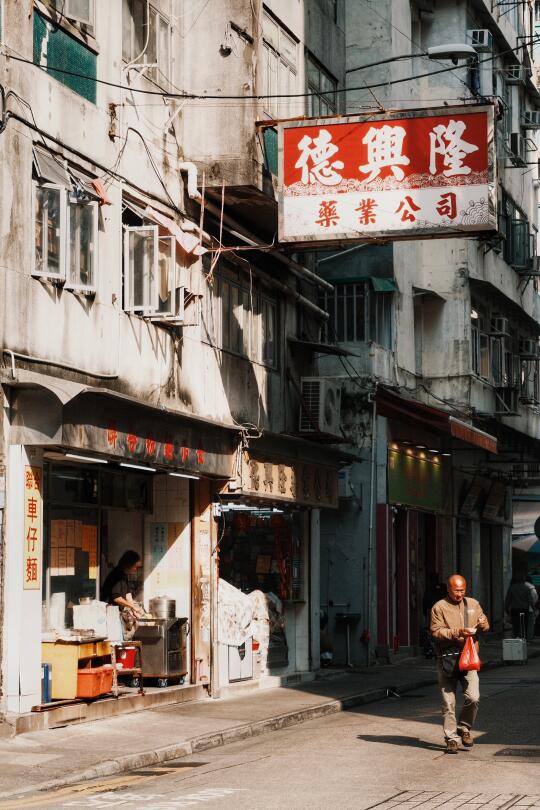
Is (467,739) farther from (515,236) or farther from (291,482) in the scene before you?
(515,236)

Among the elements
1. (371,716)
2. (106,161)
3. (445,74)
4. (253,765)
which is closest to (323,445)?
(371,716)

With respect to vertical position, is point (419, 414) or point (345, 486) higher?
point (419, 414)

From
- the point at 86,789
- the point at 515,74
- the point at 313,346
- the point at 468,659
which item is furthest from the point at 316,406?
the point at 515,74

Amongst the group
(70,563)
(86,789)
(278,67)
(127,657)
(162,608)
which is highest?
(278,67)

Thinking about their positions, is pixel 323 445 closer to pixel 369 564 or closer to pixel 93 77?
pixel 369 564

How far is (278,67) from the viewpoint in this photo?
22500mm

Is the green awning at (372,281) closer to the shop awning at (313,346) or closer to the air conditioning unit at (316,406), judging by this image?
the shop awning at (313,346)

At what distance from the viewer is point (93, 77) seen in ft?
55.3

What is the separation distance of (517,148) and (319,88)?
1489cm

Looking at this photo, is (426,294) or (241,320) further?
(426,294)

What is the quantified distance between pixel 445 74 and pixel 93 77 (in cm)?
1897

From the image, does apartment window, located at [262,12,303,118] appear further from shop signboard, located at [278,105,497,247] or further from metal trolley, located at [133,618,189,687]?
metal trolley, located at [133,618,189,687]

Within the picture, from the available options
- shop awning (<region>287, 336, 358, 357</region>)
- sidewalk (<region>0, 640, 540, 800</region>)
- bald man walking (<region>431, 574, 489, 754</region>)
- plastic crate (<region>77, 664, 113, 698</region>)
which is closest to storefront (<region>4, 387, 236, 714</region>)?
plastic crate (<region>77, 664, 113, 698</region>)

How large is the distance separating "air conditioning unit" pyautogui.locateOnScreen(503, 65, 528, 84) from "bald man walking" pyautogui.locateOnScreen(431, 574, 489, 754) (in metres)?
26.0
